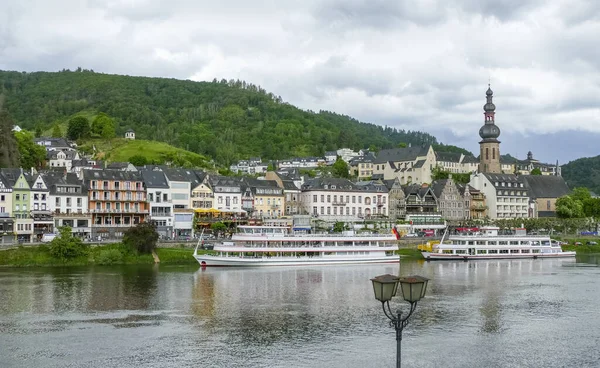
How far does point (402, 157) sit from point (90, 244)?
84.2 m

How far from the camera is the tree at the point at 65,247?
234 feet

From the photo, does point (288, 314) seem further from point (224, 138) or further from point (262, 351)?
point (224, 138)

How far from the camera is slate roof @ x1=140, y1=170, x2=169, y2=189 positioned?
303 ft

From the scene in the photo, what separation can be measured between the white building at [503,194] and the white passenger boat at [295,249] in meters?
50.2

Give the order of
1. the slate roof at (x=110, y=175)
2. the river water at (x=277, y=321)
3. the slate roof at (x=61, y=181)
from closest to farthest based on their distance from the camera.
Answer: the river water at (x=277, y=321)
the slate roof at (x=61, y=181)
the slate roof at (x=110, y=175)

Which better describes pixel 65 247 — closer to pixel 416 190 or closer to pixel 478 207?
pixel 416 190

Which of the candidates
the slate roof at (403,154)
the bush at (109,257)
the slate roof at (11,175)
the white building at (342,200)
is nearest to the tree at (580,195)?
the slate roof at (403,154)

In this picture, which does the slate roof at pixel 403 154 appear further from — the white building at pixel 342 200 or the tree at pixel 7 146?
the tree at pixel 7 146

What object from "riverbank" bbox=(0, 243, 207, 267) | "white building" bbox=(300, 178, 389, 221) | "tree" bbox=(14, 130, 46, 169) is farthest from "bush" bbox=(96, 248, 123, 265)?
"tree" bbox=(14, 130, 46, 169)

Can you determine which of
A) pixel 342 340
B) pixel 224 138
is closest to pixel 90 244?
pixel 342 340

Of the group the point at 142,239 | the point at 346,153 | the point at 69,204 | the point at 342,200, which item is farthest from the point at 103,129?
the point at 142,239

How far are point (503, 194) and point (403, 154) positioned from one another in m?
25.0

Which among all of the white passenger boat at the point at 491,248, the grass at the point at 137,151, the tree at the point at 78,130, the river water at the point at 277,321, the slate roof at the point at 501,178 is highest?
the tree at the point at 78,130

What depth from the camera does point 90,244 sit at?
249ft
